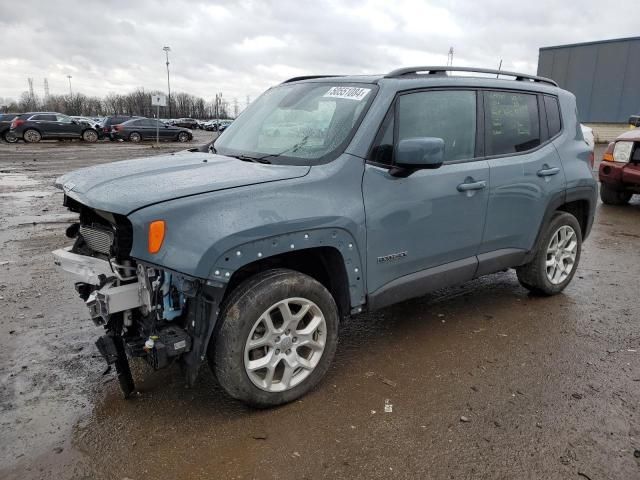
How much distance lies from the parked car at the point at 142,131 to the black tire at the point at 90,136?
0.98 m

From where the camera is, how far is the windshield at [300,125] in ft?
10.6

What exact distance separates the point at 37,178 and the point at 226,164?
11988 millimetres

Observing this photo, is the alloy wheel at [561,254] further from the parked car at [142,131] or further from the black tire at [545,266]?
the parked car at [142,131]

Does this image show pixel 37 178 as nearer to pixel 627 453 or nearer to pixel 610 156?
pixel 610 156

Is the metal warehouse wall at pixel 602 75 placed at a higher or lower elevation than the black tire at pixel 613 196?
higher

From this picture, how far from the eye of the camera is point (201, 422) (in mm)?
2842

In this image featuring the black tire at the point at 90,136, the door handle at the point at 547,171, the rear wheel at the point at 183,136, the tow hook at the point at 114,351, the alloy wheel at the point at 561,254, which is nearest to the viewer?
the tow hook at the point at 114,351

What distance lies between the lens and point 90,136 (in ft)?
96.6

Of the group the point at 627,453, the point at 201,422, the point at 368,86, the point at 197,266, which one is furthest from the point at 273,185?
the point at 627,453

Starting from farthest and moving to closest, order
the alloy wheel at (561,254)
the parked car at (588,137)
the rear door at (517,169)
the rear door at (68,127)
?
the rear door at (68,127)
the parked car at (588,137)
the alloy wheel at (561,254)
the rear door at (517,169)

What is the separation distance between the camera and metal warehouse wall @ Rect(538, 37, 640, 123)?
1035 inches

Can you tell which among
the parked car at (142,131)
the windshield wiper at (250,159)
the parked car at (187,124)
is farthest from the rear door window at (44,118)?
the parked car at (187,124)

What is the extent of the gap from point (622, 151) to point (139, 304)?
876cm

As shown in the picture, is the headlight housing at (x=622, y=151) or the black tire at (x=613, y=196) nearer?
the headlight housing at (x=622, y=151)
